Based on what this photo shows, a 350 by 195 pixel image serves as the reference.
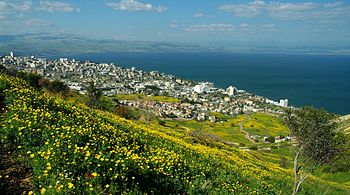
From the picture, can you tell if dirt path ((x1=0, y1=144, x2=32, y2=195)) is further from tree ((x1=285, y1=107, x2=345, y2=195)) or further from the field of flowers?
tree ((x1=285, y1=107, x2=345, y2=195))

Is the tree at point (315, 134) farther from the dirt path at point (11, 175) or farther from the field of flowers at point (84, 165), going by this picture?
the dirt path at point (11, 175)

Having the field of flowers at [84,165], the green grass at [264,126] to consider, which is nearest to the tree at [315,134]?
the field of flowers at [84,165]

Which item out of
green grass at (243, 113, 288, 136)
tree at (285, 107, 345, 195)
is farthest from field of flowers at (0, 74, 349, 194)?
green grass at (243, 113, 288, 136)

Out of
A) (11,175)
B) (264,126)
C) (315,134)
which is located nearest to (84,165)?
(11,175)

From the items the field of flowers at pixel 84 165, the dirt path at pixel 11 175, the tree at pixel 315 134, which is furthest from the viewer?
the tree at pixel 315 134

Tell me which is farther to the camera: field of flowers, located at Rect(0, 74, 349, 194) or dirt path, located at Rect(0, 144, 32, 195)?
dirt path, located at Rect(0, 144, 32, 195)

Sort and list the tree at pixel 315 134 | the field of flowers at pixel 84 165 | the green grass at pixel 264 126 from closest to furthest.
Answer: the field of flowers at pixel 84 165 → the tree at pixel 315 134 → the green grass at pixel 264 126

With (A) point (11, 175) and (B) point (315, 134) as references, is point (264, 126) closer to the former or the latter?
(B) point (315, 134)

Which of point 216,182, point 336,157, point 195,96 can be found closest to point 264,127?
point 195,96
